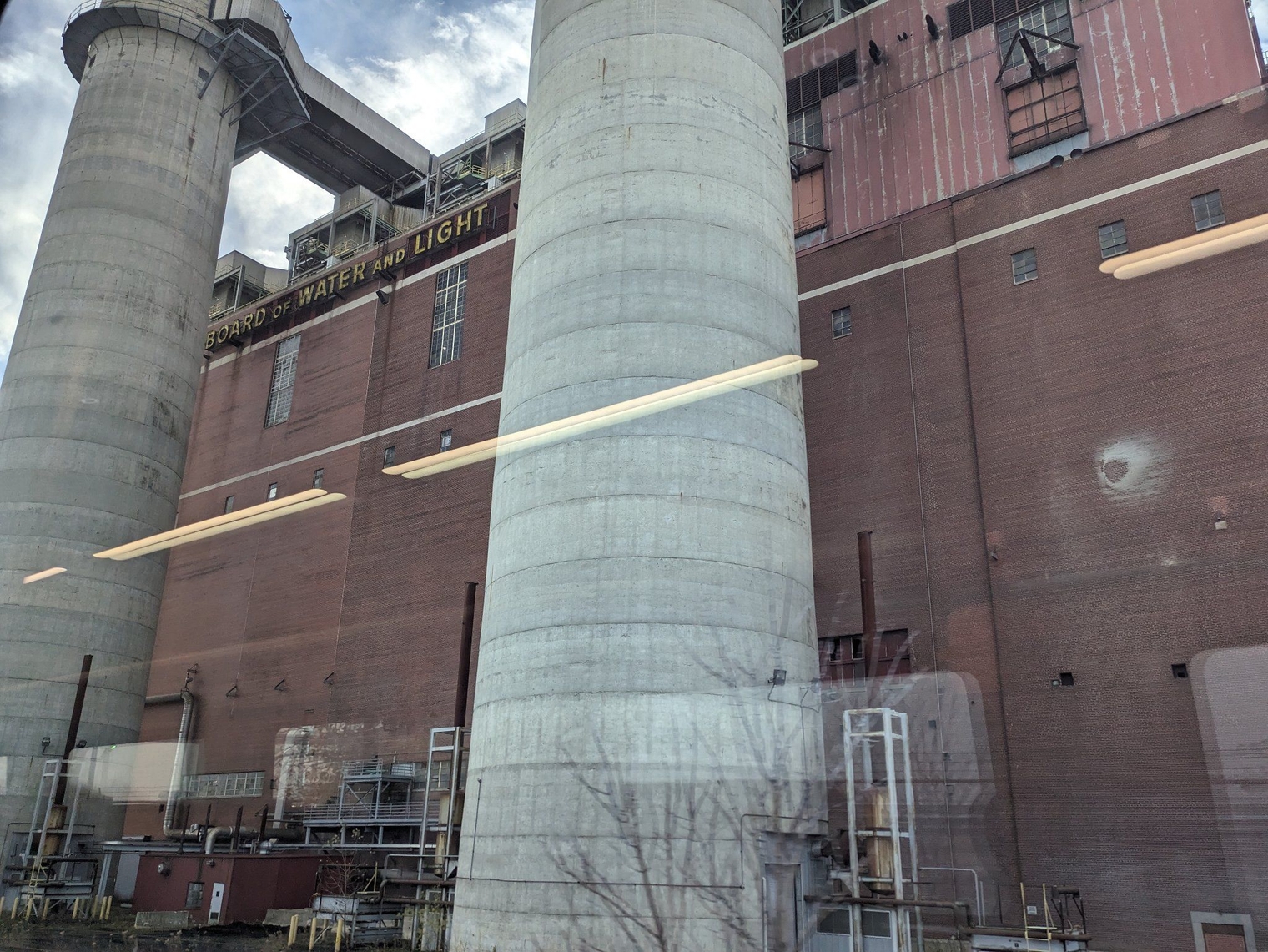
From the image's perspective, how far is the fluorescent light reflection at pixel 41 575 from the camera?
38688 millimetres

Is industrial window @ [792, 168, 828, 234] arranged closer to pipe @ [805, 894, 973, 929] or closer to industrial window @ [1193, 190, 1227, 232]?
industrial window @ [1193, 190, 1227, 232]

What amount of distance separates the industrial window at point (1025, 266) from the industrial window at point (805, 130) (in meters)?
9.58

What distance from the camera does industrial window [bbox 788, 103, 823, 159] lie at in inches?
1523

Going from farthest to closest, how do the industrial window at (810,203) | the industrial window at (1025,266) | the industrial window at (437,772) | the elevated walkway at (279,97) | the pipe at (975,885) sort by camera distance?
the elevated walkway at (279,97) → the industrial window at (810,203) → the industrial window at (437,772) → the industrial window at (1025,266) → the pipe at (975,885)

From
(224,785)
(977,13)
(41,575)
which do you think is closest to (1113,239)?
(977,13)

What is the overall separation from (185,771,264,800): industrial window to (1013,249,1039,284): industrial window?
3468 centimetres

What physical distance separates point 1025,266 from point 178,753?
1594 inches

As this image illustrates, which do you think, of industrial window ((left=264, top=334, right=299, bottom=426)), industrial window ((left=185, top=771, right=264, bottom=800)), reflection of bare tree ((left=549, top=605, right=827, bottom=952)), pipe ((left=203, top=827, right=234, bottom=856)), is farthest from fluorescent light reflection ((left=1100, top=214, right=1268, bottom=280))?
industrial window ((left=264, top=334, right=299, bottom=426))

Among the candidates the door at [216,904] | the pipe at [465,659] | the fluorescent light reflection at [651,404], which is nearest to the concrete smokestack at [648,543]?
the fluorescent light reflection at [651,404]

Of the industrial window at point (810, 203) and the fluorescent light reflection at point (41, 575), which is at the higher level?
the industrial window at point (810, 203)

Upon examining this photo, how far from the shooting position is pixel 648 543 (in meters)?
20.5

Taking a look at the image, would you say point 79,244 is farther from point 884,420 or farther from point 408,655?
point 884,420

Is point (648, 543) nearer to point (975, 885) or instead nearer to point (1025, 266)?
point (975, 885)

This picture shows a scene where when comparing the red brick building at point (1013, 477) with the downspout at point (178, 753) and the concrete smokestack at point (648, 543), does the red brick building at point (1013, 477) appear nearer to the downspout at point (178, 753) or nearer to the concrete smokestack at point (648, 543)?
the downspout at point (178, 753)
